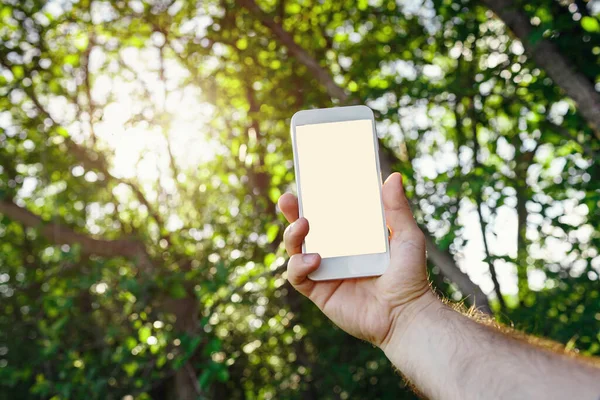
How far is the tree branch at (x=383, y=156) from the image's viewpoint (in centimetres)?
329

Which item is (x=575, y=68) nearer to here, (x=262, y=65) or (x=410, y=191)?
(x=410, y=191)

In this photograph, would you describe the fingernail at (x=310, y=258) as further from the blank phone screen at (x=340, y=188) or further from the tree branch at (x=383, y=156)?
the tree branch at (x=383, y=156)

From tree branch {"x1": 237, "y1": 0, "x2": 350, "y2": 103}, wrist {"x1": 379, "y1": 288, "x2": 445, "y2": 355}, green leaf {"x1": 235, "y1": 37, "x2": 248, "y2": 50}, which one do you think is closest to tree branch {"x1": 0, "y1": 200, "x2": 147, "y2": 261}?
green leaf {"x1": 235, "y1": 37, "x2": 248, "y2": 50}

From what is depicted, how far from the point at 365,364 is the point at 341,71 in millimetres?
2861

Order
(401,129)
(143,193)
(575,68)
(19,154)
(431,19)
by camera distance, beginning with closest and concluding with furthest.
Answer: (575,68)
(431,19)
(401,129)
(143,193)
(19,154)

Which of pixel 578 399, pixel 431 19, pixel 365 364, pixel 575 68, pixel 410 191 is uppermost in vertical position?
pixel 431 19

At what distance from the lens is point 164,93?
16.2 ft

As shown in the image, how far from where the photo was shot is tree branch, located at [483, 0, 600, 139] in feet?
9.78

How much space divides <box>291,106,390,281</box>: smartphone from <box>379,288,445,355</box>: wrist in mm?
155

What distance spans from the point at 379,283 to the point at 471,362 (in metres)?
0.38

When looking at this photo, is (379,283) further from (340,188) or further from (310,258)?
(340,188)

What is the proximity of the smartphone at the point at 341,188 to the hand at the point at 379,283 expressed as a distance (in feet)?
0.15

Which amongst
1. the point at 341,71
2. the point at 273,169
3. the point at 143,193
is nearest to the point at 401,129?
the point at 341,71

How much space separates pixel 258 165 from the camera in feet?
15.9
